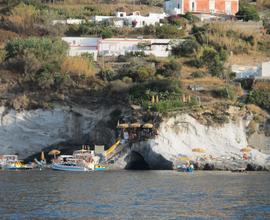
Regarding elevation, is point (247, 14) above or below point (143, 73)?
above

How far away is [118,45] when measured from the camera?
101m

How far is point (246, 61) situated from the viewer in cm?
10106

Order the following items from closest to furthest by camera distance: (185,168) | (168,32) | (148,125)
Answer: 1. (185,168)
2. (148,125)
3. (168,32)

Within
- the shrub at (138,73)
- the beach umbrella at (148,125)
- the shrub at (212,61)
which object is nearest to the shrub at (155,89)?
the shrub at (138,73)

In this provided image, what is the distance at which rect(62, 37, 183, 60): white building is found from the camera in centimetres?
10081

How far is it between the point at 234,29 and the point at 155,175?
44.7 meters

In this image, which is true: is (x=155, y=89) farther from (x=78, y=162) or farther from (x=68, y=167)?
(x=68, y=167)

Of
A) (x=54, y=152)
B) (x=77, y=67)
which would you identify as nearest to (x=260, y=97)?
(x=77, y=67)

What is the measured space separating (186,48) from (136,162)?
83.5 feet

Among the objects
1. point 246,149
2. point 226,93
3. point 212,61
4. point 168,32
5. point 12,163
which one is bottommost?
point 12,163

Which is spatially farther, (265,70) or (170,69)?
(265,70)

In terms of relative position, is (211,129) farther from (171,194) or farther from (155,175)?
(171,194)

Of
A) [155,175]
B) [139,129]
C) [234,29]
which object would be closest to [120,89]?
[139,129]

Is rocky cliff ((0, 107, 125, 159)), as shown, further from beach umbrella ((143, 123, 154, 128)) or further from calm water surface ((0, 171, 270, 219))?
calm water surface ((0, 171, 270, 219))
